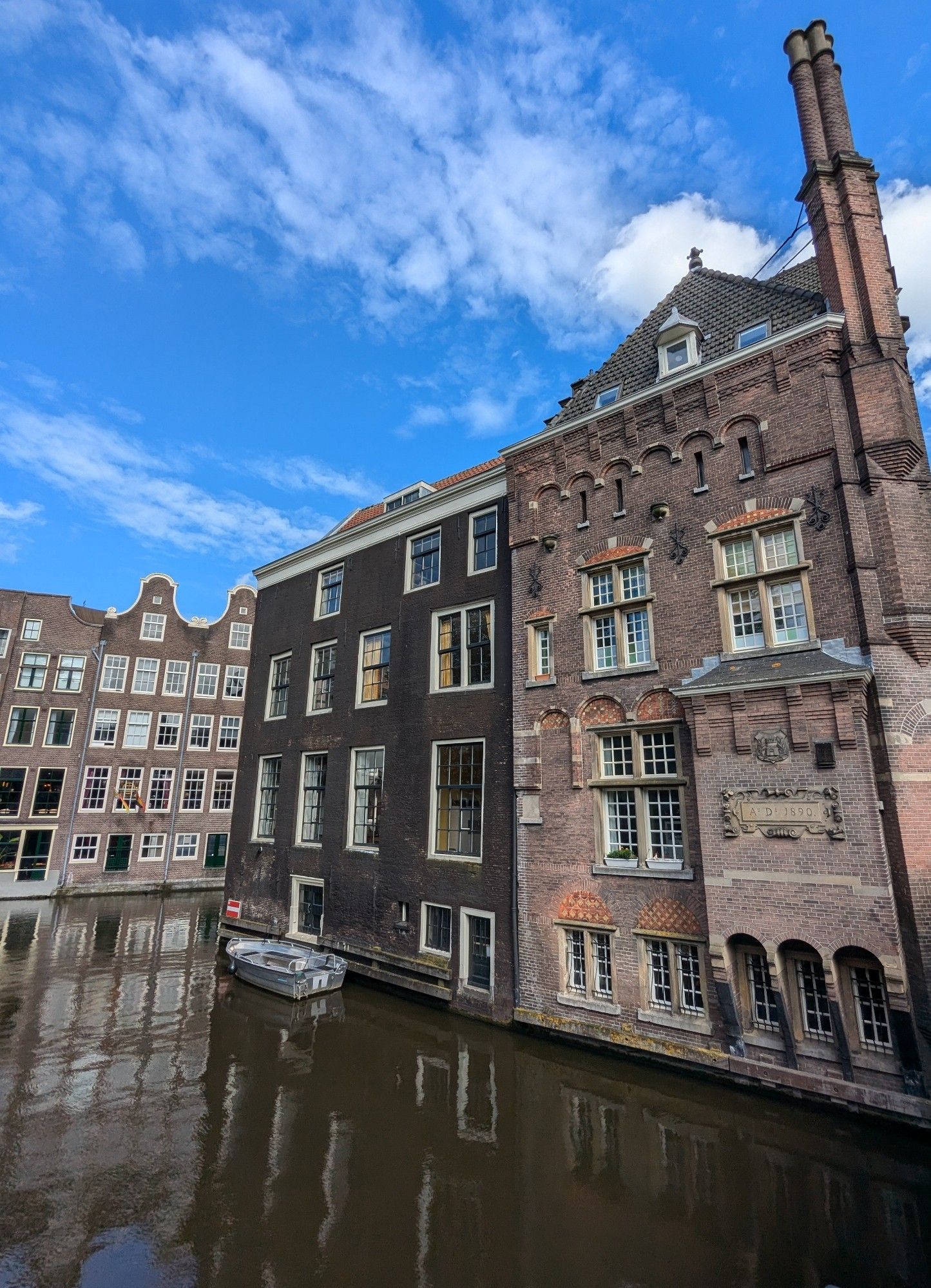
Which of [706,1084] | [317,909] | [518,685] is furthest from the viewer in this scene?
[317,909]

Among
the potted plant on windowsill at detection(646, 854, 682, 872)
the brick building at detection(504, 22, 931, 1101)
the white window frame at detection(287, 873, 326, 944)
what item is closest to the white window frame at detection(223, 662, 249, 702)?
the white window frame at detection(287, 873, 326, 944)

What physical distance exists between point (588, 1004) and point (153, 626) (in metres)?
35.4

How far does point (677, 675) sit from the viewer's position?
524 inches

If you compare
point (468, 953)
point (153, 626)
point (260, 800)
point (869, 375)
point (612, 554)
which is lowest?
point (468, 953)

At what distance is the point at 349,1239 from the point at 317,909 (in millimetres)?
14240

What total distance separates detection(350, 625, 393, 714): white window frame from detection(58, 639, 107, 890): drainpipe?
23696mm

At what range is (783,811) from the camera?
36.9 ft

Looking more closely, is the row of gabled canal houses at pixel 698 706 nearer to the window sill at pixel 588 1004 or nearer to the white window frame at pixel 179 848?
the window sill at pixel 588 1004

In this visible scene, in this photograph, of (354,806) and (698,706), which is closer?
(698,706)

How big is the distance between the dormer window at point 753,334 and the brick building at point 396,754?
6927mm

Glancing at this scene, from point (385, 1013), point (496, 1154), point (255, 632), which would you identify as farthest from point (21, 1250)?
point (255, 632)

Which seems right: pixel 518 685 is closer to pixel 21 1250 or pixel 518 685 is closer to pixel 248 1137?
pixel 248 1137

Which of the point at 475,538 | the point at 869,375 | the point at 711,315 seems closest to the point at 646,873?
the point at 475,538

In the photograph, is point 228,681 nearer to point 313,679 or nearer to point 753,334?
point 313,679
